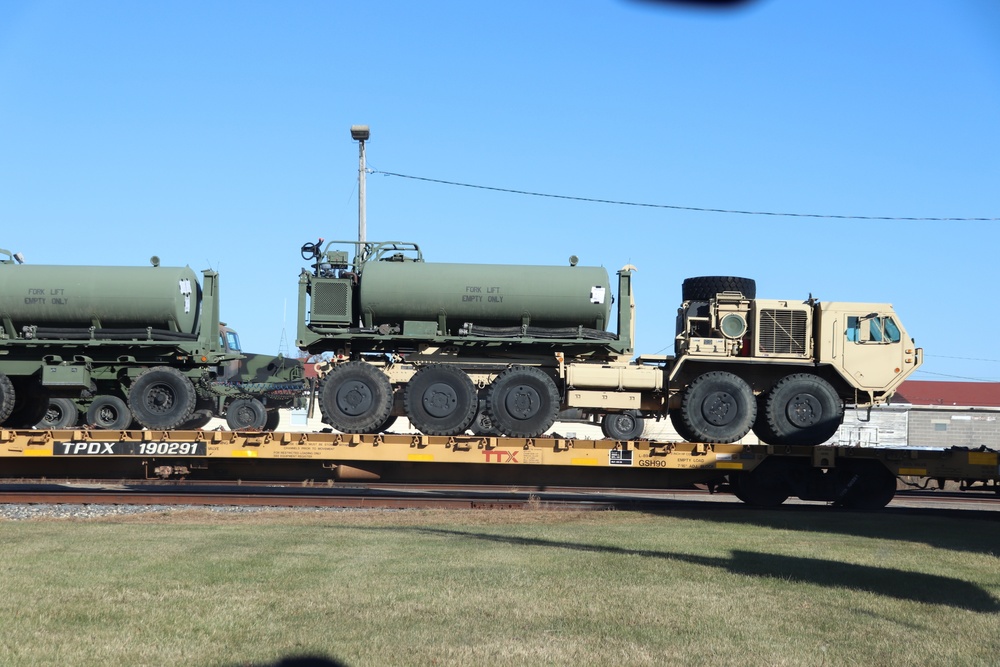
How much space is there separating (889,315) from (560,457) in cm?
607

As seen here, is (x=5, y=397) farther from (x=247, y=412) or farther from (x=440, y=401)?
(x=247, y=412)

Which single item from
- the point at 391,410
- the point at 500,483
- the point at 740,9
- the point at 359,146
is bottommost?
the point at 500,483

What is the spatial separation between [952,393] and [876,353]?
53.0 m

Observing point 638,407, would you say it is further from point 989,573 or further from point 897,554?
point 989,573

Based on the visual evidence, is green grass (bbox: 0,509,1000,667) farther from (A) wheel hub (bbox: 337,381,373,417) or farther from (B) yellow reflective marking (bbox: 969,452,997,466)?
(A) wheel hub (bbox: 337,381,373,417)

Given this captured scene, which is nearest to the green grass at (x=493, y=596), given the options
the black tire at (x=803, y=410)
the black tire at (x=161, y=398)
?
the black tire at (x=803, y=410)

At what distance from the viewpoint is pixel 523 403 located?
654 inches

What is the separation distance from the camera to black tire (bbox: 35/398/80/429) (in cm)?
2100

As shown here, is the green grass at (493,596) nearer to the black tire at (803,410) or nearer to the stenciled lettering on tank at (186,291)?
the black tire at (803,410)

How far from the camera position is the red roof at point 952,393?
62.2m

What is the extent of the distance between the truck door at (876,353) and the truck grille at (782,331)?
661 millimetres

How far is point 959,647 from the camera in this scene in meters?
6.84

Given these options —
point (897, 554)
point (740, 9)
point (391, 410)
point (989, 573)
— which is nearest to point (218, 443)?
point (391, 410)

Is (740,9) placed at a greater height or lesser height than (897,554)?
greater
